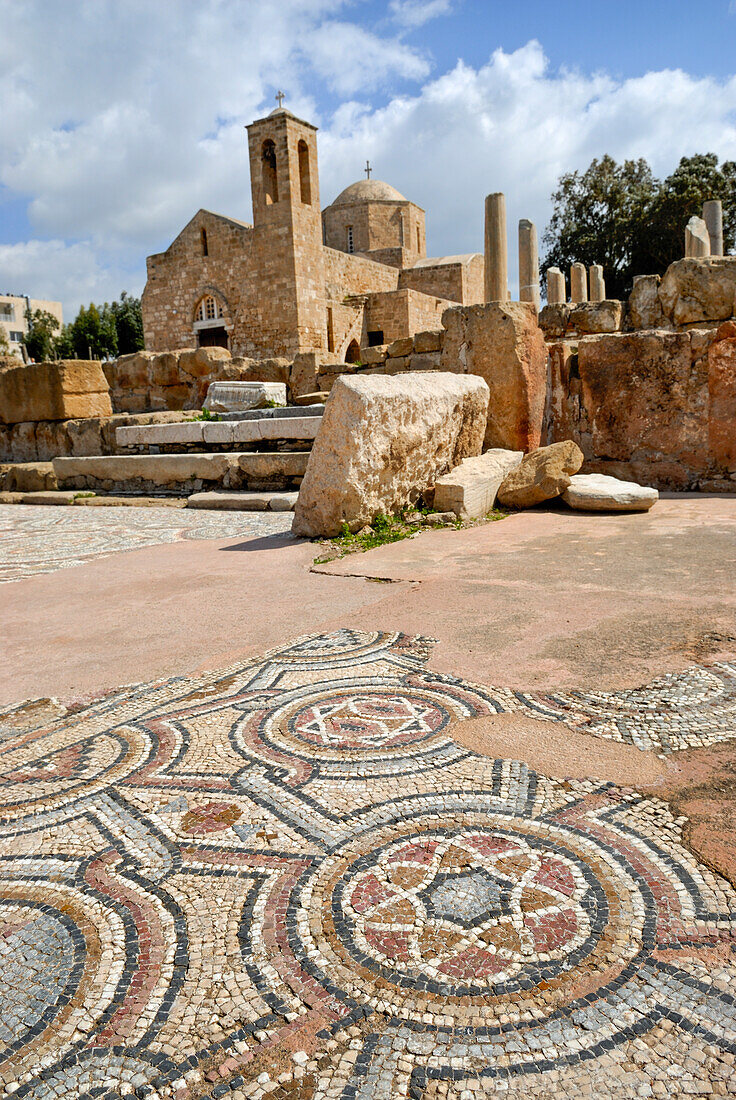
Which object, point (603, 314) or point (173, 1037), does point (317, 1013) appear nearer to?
point (173, 1037)

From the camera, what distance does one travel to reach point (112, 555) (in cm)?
554

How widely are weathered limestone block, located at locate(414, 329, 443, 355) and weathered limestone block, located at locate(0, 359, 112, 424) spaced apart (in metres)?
5.26

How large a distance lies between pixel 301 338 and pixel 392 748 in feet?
75.5

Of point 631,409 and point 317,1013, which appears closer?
point 317,1013

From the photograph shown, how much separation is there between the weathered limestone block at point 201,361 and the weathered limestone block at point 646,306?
7.28 metres

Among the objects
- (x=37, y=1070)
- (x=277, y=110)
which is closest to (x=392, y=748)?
(x=37, y=1070)

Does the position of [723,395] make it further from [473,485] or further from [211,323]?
[211,323]

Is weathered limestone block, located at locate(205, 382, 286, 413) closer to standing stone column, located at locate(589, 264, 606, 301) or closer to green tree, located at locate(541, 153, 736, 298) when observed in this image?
standing stone column, located at locate(589, 264, 606, 301)

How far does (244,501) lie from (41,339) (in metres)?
52.8

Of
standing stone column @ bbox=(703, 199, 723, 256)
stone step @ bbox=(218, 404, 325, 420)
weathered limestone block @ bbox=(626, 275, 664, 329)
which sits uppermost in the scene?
standing stone column @ bbox=(703, 199, 723, 256)

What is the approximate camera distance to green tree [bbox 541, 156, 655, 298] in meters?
33.7

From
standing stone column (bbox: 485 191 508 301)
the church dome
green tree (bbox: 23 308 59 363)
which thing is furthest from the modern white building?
standing stone column (bbox: 485 191 508 301)

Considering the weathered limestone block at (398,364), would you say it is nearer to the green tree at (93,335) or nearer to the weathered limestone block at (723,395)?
the weathered limestone block at (723,395)

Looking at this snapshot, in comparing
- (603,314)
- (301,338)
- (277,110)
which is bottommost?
(603,314)
